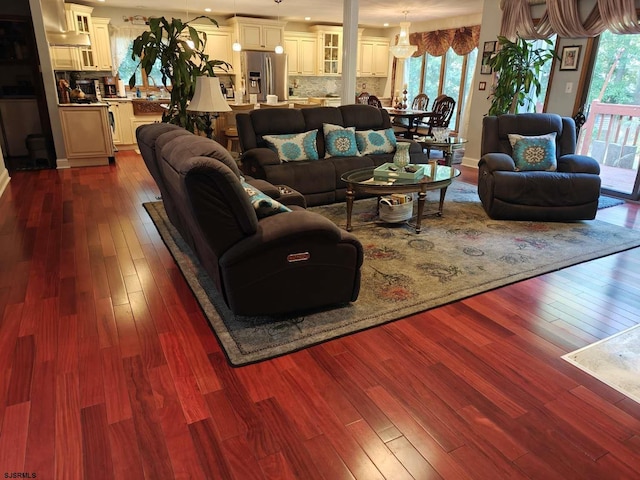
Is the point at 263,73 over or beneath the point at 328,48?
beneath

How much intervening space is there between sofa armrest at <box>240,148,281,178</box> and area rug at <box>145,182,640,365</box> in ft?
2.09

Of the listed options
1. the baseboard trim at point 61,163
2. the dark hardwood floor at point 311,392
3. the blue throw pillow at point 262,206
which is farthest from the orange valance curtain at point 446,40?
the blue throw pillow at point 262,206

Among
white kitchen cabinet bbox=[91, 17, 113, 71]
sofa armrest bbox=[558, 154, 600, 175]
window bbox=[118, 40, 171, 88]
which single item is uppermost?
white kitchen cabinet bbox=[91, 17, 113, 71]

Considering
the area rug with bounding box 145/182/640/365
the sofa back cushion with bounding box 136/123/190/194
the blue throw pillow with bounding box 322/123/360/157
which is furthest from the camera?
the blue throw pillow with bounding box 322/123/360/157

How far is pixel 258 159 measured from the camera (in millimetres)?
4328

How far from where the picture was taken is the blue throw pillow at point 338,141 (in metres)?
4.74

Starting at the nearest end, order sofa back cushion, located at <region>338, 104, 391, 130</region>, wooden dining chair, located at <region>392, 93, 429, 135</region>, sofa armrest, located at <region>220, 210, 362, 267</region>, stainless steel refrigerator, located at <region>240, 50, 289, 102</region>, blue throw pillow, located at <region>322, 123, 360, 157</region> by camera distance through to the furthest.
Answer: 1. sofa armrest, located at <region>220, 210, 362, 267</region>
2. blue throw pillow, located at <region>322, 123, 360, 157</region>
3. sofa back cushion, located at <region>338, 104, 391, 130</region>
4. wooden dining chair, located at <region>392, 93, 429, 135</region>
5. stainless steel refrigerator, located at <region>240, 50, 289, 102</region>

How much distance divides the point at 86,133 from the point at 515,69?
594 cm

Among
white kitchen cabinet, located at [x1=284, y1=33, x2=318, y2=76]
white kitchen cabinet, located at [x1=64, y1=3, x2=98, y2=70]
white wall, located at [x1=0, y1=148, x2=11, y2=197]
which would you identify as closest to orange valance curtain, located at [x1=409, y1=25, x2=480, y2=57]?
white kitchen cabinet, located at [x1=284, y1=33, x2=318, y2=76]

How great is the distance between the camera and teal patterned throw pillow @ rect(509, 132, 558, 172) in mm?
4344

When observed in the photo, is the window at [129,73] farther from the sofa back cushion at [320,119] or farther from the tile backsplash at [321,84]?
the sofa back cushion at [320,119]

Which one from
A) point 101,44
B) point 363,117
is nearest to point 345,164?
point 363,117

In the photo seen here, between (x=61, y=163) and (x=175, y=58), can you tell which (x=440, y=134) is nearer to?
(x=175, y=58)

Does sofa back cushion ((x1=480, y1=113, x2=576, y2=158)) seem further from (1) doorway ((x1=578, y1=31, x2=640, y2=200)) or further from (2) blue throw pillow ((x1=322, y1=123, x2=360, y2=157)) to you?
(2) blue throw pillow ((x1=322, y1=123, x2=360, y2=157))
